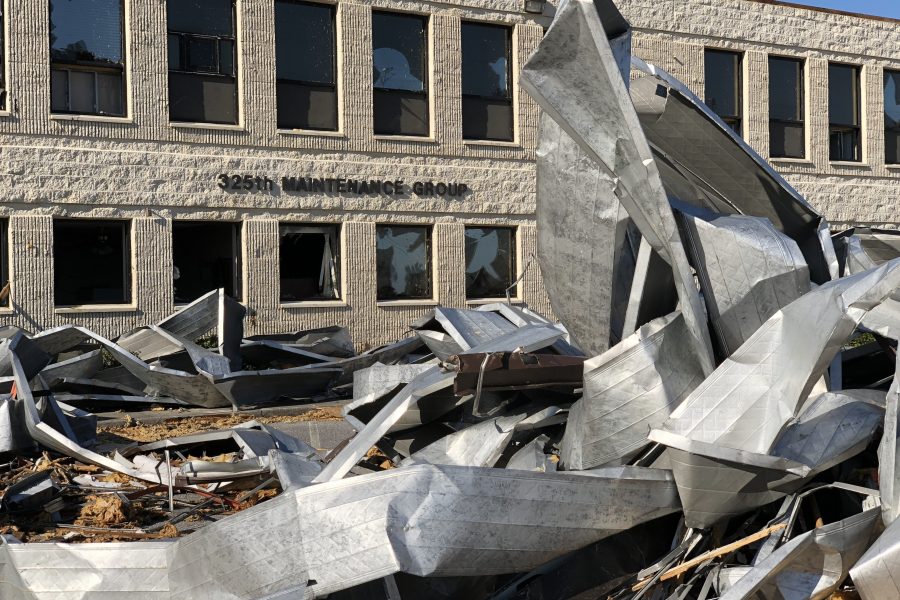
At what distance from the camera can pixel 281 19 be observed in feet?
66.0

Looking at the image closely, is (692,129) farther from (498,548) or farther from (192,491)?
(192,491)

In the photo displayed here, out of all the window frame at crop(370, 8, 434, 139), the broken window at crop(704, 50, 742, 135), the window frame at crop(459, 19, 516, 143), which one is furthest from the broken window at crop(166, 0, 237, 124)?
the broken window at crop(704, 50, 742, 135)

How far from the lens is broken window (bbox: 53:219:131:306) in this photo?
1827cm

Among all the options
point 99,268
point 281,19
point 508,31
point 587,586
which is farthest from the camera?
point 508,31

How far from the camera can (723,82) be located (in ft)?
82.7

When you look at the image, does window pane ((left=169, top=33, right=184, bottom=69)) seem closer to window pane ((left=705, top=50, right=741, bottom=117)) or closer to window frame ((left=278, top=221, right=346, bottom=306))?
window frame ((left=278, top=221, right=346, bottom=306))

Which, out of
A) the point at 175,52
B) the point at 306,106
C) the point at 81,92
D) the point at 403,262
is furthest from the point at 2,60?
the point at 403,262

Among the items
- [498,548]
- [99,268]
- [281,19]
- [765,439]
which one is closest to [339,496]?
[498,548]

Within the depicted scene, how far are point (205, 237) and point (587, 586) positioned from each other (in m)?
16.3

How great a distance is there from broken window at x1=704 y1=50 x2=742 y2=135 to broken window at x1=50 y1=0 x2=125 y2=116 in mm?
13510

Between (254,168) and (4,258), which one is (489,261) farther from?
(4,258)

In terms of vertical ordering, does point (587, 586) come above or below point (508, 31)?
below

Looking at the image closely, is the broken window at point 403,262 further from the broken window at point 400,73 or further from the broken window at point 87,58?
the broken window at point 87,58

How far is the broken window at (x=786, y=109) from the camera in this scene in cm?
2589
